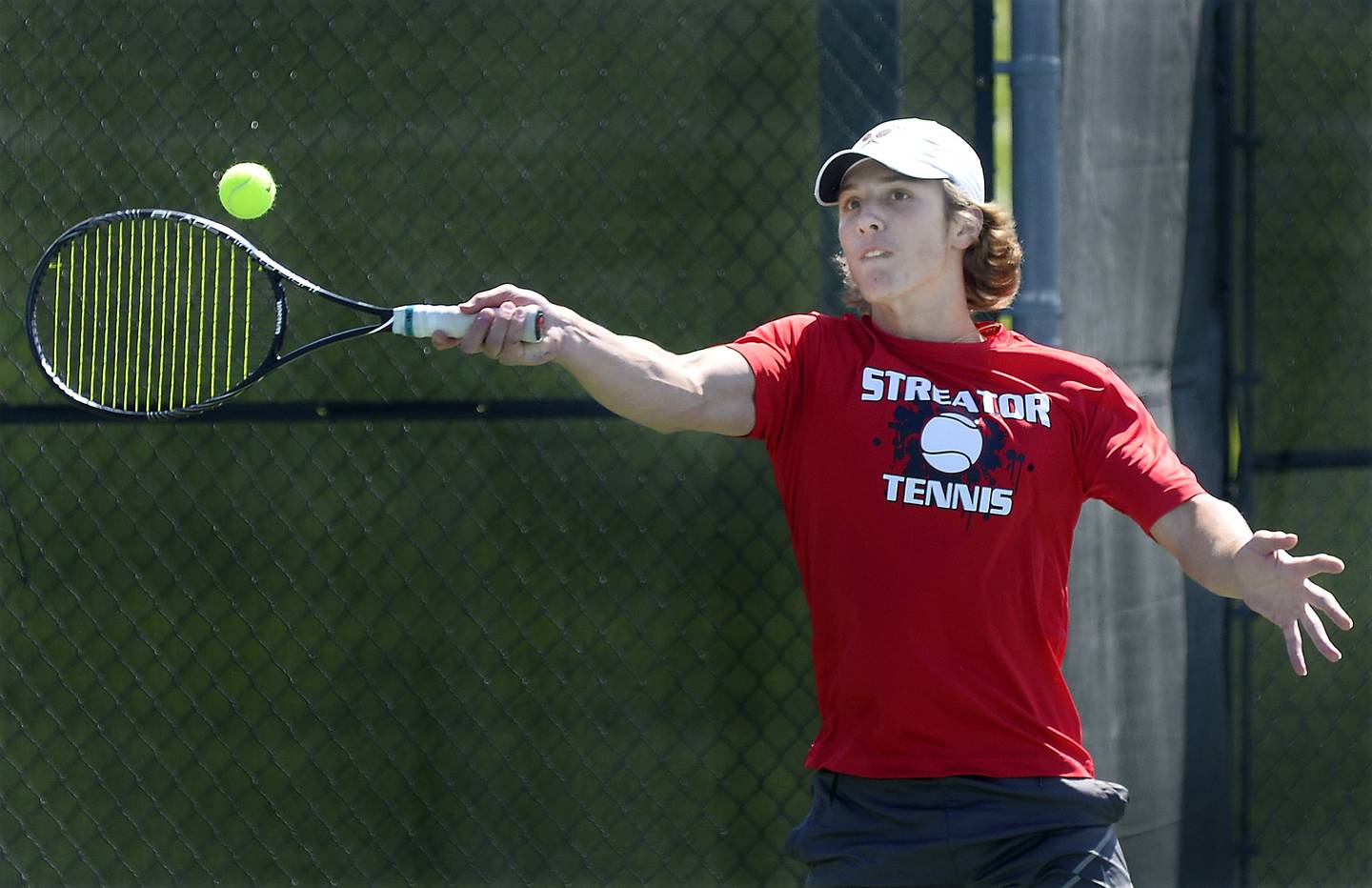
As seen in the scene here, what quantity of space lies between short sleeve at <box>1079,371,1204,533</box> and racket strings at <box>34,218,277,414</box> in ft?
6.14

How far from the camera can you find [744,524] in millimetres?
3492

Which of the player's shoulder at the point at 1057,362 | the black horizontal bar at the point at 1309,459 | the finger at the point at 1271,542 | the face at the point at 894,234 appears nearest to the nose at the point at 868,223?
the face at the point at 894,234

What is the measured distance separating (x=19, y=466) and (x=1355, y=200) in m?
3.35

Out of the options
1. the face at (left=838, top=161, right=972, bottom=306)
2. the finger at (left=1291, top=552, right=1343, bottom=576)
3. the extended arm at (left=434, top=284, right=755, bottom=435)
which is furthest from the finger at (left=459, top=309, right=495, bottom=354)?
the finger at (left=1291, top=552, right=1343, bottom=576)

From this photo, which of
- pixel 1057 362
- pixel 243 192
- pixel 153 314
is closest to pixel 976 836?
pixel 1057 362

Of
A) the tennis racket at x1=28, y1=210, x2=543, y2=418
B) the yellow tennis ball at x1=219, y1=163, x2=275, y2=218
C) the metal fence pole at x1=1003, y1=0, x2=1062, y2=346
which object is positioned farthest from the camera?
the tennis racket at x1=28, y1=210, x2=543, y2=418

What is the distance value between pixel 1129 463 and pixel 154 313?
2290 millimetres

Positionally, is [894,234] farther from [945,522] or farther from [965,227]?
[945,522]

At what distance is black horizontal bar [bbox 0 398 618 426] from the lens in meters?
3.46

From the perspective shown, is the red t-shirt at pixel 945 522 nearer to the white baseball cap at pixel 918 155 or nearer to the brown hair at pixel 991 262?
the brown hair at pixel 991 262

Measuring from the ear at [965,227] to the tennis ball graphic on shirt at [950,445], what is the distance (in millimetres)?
330

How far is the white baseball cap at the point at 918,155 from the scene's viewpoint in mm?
2260

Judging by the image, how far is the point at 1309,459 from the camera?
3.60m

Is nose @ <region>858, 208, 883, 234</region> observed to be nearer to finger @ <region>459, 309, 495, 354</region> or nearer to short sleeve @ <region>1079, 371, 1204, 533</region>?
short sleeve @ <region>1079, 371, 1204, 533</region>
